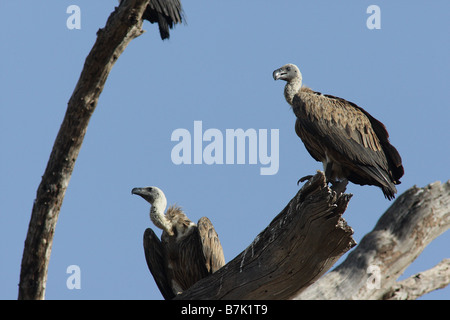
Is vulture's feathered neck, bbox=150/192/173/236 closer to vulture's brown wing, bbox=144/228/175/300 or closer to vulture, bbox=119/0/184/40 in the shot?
vulture's brown wing, bbox=144/228/175/300

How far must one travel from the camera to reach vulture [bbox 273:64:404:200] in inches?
345

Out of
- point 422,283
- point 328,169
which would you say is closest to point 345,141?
point 328,169

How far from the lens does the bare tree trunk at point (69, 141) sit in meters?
5.87

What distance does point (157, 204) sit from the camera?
347 inches

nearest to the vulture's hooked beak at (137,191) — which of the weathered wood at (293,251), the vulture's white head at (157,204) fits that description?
the vulture's white head at (157,204)

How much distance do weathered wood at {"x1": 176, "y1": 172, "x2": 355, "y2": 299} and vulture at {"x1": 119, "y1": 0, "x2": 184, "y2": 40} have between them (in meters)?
5.91

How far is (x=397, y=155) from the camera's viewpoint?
8930 mm

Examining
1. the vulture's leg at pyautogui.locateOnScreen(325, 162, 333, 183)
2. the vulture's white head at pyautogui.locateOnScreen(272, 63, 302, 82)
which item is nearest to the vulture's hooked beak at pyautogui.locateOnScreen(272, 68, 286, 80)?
the vulture's white head at pyautogui.locateOnScreen(272, 63, 302, 82)

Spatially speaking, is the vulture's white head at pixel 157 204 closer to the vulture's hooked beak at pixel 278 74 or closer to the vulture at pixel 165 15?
the vulture's hooked beak at pixel 278 74

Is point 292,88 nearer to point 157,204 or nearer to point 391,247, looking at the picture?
point 157,204

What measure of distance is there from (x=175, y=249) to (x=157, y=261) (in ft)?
0.97
